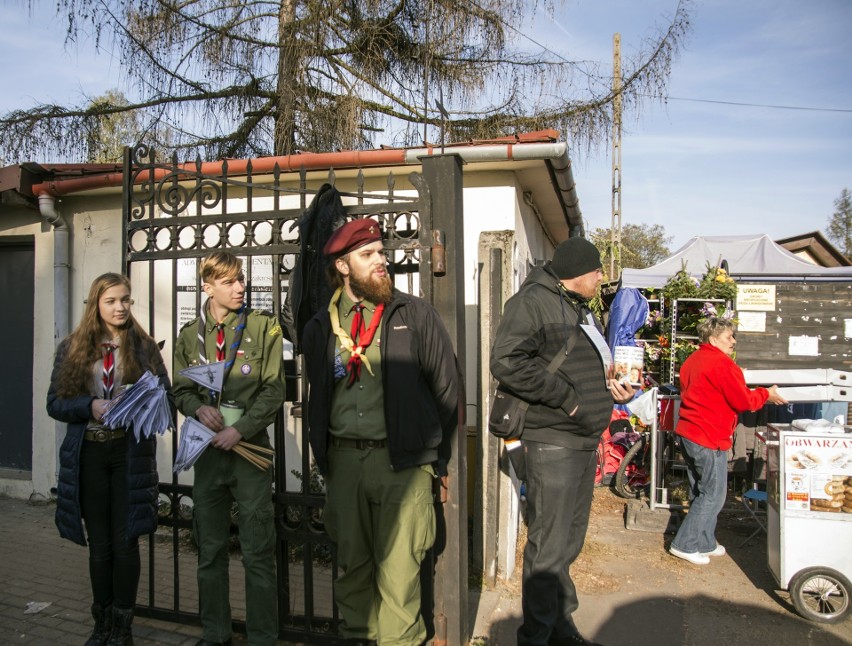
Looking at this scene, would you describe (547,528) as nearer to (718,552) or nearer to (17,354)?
(718,552)

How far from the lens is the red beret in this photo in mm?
3016

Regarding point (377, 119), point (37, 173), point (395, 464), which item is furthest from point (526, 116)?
point (395, 464)

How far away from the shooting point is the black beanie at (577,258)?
3506mm

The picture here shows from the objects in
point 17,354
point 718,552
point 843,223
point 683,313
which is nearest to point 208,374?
point 718,552

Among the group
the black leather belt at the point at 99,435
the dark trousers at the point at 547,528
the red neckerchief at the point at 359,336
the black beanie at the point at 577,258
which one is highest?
the black beanie at the point at 577,258

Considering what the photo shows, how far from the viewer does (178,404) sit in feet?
11.0

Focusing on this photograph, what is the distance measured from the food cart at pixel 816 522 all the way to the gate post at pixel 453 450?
7.50 ft

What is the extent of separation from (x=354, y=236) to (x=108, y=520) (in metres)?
1.96

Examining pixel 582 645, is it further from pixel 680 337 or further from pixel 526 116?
pixel 680 337

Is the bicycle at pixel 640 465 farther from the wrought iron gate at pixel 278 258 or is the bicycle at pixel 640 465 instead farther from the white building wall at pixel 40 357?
the white building wall at pixel 40 357

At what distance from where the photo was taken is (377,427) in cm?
295

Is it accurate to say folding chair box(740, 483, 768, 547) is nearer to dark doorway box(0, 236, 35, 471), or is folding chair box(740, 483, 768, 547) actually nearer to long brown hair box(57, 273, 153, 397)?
long brown hair box(57, 273, 153, 397)

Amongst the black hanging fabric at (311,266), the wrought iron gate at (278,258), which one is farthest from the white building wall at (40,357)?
the black hanging fabric at (311,266)

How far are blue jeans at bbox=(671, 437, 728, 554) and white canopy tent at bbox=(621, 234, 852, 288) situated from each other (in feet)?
16.0
